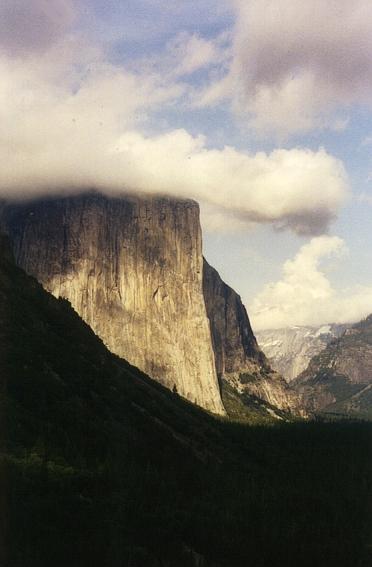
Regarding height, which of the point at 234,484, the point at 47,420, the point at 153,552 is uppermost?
the point at 47,420

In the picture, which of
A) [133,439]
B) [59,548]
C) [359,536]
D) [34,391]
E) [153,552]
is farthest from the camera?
[133,439]

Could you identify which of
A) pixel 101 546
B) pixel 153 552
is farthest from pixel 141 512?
pixel 101 546

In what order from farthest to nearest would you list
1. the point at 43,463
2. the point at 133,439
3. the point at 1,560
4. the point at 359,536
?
the point at 133,439, the point at 359,536, the point at 43,463, the point at 1,560

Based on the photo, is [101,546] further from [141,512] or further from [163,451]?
[163,451]

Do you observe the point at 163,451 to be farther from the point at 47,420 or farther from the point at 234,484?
the point at 47,420

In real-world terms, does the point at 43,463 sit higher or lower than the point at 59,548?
higher

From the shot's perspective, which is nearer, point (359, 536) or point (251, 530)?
point (251, 530)
